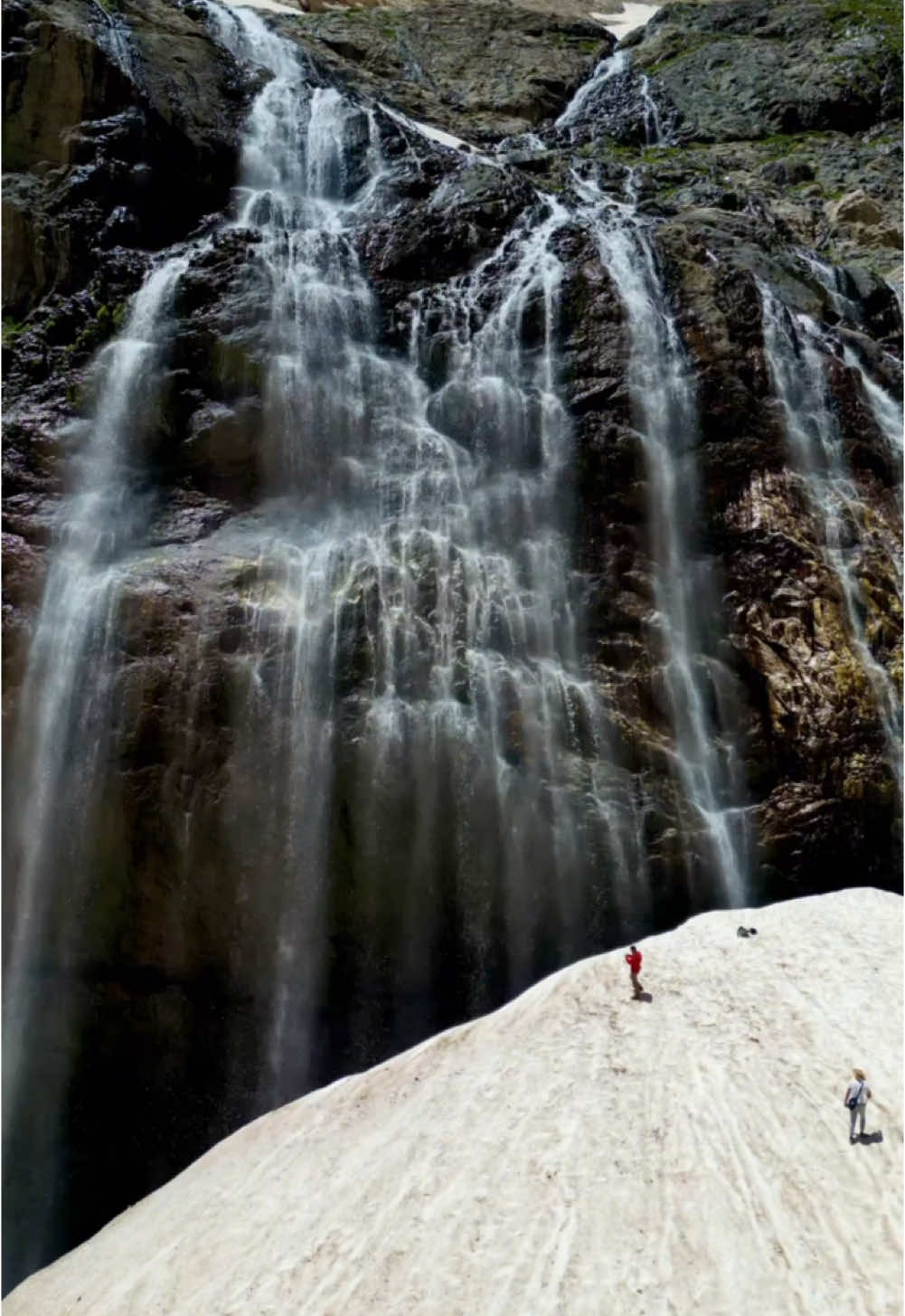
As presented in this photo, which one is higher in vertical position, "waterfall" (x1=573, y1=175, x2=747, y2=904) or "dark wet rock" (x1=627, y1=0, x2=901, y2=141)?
"dark wet rock" (x1=627, y1=0, x2=901, y2=141)

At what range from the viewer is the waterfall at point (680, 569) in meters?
15.4

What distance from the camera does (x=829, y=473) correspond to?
18172 mm

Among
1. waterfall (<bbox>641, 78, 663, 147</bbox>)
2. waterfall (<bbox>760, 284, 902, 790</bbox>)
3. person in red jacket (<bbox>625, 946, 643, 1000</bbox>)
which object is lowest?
person in red jacket (<bbox>625, 946, 643, 1000</bbox>)

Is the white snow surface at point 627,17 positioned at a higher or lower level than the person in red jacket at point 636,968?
higher

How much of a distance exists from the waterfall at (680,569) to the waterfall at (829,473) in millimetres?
1904

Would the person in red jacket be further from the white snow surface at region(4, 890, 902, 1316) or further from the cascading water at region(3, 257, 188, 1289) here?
the cascading water at region(3, 257, 188, 1289)

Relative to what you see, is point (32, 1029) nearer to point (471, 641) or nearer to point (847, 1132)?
point (471, 641)

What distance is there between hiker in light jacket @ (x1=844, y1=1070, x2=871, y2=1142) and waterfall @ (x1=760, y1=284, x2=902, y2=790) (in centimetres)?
783

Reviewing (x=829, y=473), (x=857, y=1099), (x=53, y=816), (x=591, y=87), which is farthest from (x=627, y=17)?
(x=857, y=1099)

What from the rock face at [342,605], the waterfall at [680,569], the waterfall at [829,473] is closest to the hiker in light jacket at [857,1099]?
the rock face at [342,605]

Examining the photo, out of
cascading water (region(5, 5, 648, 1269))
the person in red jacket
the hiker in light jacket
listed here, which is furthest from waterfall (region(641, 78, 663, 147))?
the hiker in light jacket

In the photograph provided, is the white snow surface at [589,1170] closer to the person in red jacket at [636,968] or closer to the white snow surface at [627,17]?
the person in red jacket at [636,968]

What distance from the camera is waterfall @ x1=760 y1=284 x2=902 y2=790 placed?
637 inches

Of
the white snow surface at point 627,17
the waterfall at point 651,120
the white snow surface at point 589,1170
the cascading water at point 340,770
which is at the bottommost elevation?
the white snow surface at point 589,1170
